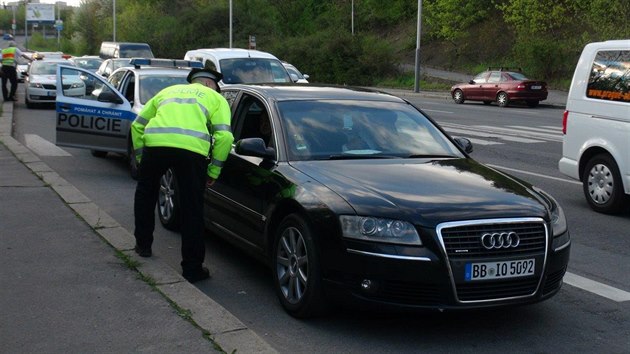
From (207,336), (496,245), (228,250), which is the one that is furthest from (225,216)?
(496,245)

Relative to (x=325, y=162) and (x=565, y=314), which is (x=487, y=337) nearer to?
(x=565, y=314)

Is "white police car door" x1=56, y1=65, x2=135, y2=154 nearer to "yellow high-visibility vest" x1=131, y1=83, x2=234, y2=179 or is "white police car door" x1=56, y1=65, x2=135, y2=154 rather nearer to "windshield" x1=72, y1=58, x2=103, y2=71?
"yellow high-visibility vest" x1=131, y1=83, x2=234, y2=179

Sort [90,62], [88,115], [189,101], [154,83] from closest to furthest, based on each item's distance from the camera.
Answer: [189,101], [88,115], [154,83], [90,62]

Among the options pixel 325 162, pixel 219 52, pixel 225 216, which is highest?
pixel 219 52

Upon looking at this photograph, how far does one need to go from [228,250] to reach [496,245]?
3.21m

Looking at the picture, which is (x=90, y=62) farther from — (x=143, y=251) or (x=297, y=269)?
(x=297, y=269)

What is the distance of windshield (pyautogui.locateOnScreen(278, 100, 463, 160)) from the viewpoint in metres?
6.61

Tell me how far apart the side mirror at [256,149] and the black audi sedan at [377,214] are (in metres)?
0.01

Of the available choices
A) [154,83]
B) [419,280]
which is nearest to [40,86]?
[154,83]

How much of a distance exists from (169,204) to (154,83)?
5.12 metres

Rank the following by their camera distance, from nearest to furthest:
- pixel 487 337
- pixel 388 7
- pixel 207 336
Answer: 1. pixel 207 336
2. pixel 487 337
3. pixel 388 7

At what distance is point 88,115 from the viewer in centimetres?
1247

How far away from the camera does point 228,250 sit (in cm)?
790

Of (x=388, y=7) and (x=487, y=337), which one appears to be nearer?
(x=487, y=337)
